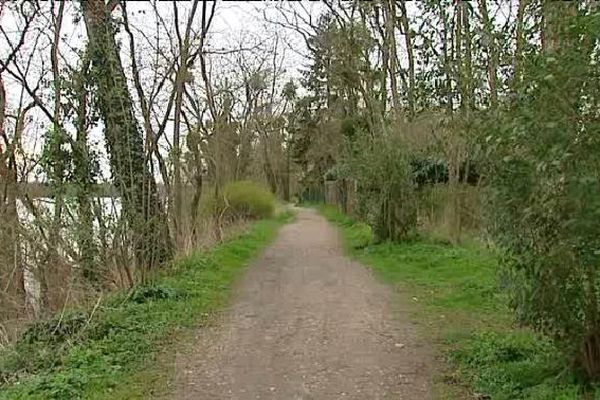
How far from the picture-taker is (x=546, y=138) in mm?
4875

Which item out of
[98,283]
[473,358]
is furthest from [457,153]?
[473,358]

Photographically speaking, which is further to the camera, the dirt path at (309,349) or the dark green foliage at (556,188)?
the dirt path at (309,349)

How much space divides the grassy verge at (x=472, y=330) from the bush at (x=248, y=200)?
43.9 ft

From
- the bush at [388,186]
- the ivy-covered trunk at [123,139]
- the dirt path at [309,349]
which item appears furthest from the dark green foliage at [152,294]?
the bush at [388,186]

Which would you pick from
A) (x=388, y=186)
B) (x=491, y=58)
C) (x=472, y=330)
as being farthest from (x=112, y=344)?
(x=388, y=186)

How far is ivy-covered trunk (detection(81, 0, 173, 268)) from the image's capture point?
10.9 meters

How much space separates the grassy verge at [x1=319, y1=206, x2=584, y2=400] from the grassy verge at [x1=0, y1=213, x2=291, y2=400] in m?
2.74

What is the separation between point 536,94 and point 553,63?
26 cm

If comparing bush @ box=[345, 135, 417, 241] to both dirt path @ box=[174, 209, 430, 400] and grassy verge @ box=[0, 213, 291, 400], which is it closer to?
dirt path @ box=[174, 209, 430, 400]

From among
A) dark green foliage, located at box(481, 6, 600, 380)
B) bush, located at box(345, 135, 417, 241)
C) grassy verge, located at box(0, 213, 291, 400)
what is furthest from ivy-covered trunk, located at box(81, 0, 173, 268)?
bush, located at box(345, 135, 417, 241)

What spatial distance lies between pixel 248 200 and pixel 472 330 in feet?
75.4

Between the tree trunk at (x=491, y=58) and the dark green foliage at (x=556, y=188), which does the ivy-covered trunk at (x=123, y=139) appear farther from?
the dark green foliage at (x=556, y=188)

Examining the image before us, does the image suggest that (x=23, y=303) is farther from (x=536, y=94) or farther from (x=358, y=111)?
(x=358, y=111)

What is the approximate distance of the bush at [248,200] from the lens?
2912 cm
